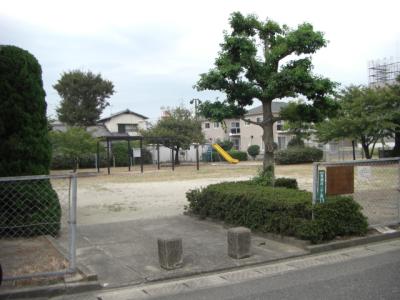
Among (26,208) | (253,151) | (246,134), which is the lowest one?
(26,208)

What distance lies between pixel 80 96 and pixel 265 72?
4746 centimetres

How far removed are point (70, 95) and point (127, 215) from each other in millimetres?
46503

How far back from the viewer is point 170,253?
6.13 m

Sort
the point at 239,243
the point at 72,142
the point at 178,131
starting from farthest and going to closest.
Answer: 1. the point at 178,131
2. the point at 72,142
3. the point at 239,243

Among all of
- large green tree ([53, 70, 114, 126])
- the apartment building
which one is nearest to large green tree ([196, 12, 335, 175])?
the apartment building

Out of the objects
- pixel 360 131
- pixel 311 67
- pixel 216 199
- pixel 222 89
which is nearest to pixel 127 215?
pixel 216 199

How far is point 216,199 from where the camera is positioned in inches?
370

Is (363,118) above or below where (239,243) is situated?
above

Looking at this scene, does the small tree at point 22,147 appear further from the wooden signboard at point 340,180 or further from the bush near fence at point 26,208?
the wooden signboard at point 340,180

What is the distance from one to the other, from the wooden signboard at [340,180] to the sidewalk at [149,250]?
1.20m

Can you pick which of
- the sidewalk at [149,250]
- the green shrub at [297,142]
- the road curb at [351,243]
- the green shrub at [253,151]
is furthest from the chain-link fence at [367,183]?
the green shrub at [253,151]

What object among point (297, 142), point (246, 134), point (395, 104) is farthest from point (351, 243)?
point (246, 134)

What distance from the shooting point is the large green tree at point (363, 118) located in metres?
25.3

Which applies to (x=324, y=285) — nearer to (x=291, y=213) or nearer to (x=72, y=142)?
(x=291, y=213)
